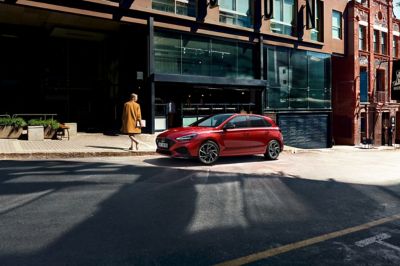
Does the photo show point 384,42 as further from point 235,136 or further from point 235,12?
point 235,136

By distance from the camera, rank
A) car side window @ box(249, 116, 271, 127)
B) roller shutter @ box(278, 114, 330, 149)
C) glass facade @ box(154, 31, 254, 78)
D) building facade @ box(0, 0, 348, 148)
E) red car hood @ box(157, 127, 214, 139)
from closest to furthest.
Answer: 1. red car hood @ box(157, 127, 214, 139)
2. car side window @ box(249, 116, 271, 127)
3. building facade @ box(0, 0, 348, 148)
4. glass facade @ box(154, 31, 254, 78)
5. roller shutter @ box(278, 114, 330, 149)

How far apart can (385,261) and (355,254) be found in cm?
29

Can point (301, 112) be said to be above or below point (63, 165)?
above

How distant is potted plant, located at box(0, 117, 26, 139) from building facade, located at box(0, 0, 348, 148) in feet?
15.1

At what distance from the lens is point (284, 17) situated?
22.7 metres

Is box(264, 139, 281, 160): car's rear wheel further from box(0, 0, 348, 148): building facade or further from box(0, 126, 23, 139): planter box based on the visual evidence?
box(0, 126, 23, 139): planter box

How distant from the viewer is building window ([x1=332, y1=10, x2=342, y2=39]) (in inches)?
1041

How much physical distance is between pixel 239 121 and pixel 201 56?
8624 mm

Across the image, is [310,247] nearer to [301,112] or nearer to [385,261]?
[385,261]

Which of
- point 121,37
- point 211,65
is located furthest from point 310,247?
point 121,37

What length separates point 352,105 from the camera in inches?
1079

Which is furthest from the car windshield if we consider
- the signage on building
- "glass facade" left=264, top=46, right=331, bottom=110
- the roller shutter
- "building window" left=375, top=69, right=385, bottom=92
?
"building window" left=375, top=69, right=385, bottom=92

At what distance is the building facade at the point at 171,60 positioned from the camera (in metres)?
16.7

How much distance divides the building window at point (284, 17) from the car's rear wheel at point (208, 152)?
14.3m
